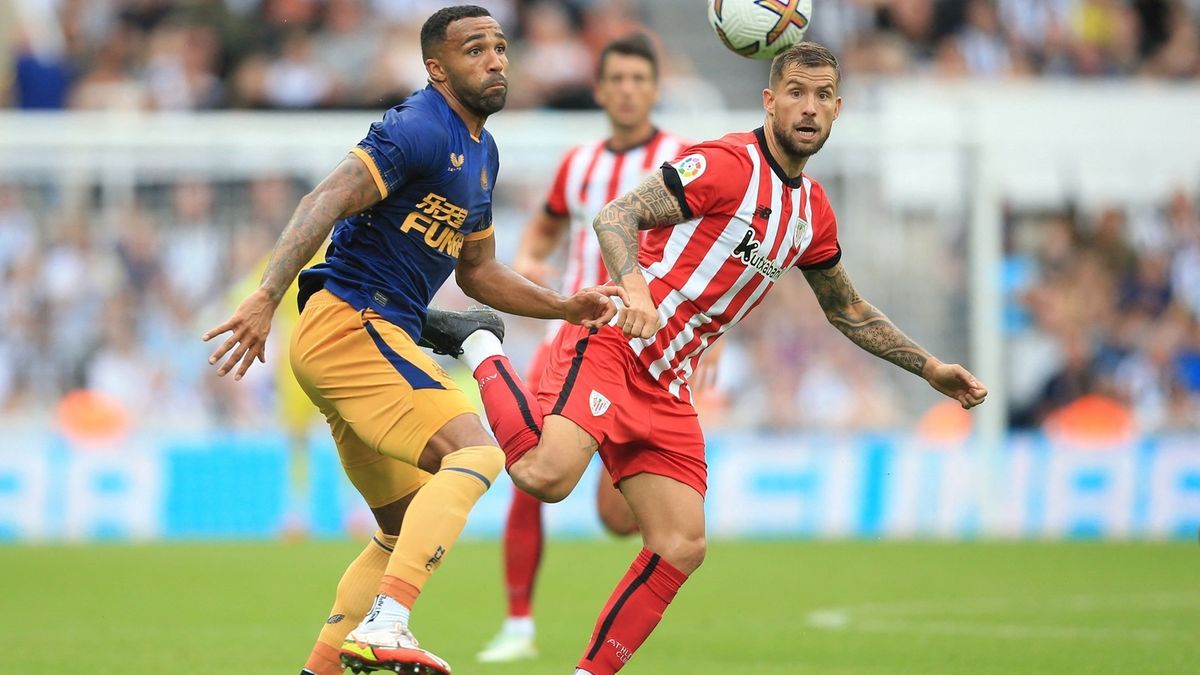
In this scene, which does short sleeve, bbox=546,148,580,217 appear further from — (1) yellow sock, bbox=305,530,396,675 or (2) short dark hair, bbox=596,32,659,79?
(1) yellow sock, bbox=305,530,396,675

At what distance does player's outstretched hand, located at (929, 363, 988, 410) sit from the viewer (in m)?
7.11

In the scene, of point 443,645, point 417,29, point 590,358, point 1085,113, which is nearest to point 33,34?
point 417,29

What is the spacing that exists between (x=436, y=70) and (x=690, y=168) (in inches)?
41.9

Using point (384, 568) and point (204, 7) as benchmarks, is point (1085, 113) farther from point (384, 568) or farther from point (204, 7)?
point (384, 568)

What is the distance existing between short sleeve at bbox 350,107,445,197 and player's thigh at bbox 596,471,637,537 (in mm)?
3029

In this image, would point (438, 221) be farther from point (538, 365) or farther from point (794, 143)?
point (538, 365)

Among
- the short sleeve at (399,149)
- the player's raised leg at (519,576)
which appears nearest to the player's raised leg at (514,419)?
the short sleeve at (399,149)

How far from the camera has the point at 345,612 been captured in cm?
664

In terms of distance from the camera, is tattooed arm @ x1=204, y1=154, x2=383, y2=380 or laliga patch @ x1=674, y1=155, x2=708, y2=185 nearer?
tattooed arm @ x1=204, y1=154, x2=383, y2=380

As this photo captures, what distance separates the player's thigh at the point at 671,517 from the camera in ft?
22.2

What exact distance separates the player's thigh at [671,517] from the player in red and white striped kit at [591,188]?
2155 mm

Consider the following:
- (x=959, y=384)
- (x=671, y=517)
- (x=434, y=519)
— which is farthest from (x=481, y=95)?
(x=959, y=384)

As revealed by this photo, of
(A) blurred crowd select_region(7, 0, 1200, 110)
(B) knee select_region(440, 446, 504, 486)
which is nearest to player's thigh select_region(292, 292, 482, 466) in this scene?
(B) knee select_region(440, 446, 504, 486)

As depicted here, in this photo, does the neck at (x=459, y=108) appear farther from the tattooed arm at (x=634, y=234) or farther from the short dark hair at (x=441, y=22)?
the tattooed arm at (x=634, y=234)
